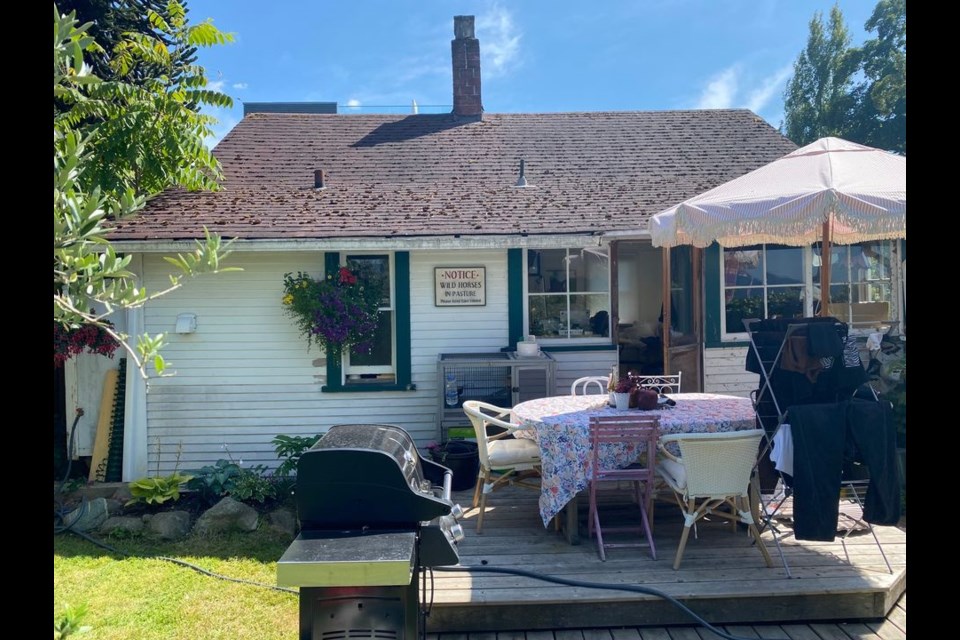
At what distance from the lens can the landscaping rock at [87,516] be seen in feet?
20.5

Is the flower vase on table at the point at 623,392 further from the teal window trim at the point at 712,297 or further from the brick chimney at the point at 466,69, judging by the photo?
the brick chimney at the point at 466,69

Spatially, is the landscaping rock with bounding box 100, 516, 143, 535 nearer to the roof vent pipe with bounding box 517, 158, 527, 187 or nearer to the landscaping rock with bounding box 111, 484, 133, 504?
the landscaping rock with bounding box 111, 484, 133, 504

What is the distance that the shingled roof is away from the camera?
765 cm

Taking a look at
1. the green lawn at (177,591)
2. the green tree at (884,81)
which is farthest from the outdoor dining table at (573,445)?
the green tree at (884,81)

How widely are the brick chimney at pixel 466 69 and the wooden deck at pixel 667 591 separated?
8.24m

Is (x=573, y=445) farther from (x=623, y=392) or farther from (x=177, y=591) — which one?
(x=177, y=591)

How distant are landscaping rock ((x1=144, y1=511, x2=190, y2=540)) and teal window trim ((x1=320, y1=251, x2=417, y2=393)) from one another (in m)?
2.04

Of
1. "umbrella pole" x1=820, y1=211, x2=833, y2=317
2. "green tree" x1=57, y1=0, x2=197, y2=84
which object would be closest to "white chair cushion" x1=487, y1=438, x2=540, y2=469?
"umbrella pole" x1=820, y1=211, x2=833, y2=317

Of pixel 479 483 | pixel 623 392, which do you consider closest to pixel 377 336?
pixel 479 483

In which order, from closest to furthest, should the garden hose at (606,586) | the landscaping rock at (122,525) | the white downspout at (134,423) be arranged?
the garden hose at (606,586)
the landscaping rock at (122,525)
the white downspout at (134,423)

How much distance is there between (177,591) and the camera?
4.86m

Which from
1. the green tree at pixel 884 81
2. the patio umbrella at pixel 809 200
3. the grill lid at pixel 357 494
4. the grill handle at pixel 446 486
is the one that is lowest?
the grill handle at pixel 446 486

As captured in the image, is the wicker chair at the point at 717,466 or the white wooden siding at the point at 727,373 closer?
the wicker chair at the point at 717,466
